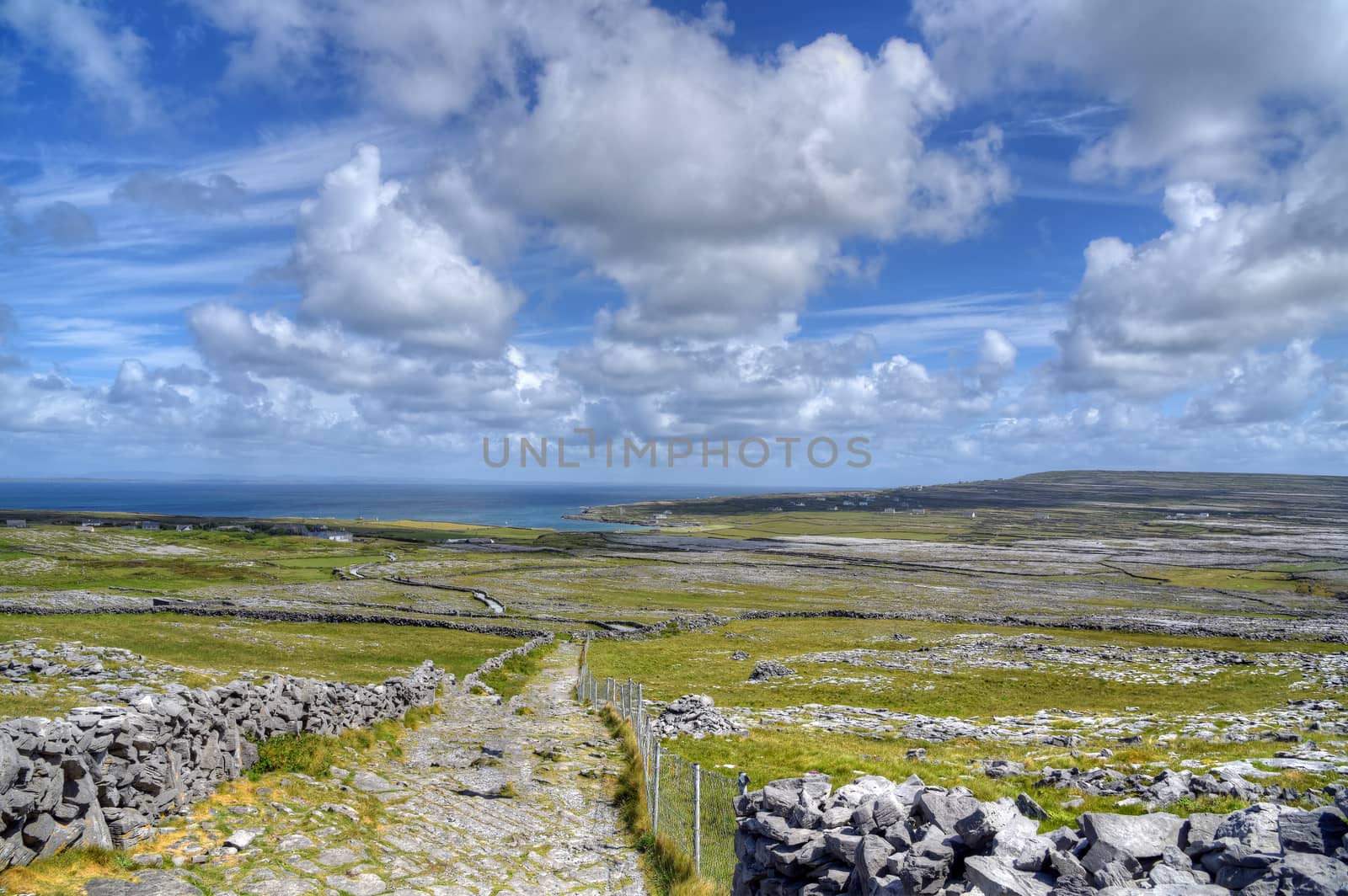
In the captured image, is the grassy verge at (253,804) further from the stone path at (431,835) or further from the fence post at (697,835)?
the fence post at (697,835)

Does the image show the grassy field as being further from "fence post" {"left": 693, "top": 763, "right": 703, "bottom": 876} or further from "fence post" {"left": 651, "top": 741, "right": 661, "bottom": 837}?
"fence post" {"left": 693, "top": 763, "right": 703, "bottom": 876}

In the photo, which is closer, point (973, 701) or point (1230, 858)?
point (1230, 858)

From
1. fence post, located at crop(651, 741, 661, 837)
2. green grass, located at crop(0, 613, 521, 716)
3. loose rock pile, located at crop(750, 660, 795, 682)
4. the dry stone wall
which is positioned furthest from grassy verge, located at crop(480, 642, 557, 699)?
fence post, located at crop(651, 741, 661, 837)

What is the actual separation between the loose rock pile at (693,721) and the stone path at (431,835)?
13.6 ft

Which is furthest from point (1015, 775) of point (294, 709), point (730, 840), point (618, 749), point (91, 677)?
Result: point (91, 677)

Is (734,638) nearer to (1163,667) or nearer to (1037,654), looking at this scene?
(1037,654)

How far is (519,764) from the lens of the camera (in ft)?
71.8

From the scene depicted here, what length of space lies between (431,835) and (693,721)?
14.2m

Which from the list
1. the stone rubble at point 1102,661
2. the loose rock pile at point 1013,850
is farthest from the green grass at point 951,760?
the stone rubble at point 1102,661

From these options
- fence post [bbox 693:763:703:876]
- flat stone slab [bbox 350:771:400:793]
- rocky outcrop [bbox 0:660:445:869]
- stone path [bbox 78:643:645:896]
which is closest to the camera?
rocky outcrop [bbox 0:660:445:869]

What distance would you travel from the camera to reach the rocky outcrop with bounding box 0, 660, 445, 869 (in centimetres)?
1133

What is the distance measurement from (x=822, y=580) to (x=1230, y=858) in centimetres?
12689

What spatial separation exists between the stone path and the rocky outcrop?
1101 mm

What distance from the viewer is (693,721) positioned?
2805 centimetres
